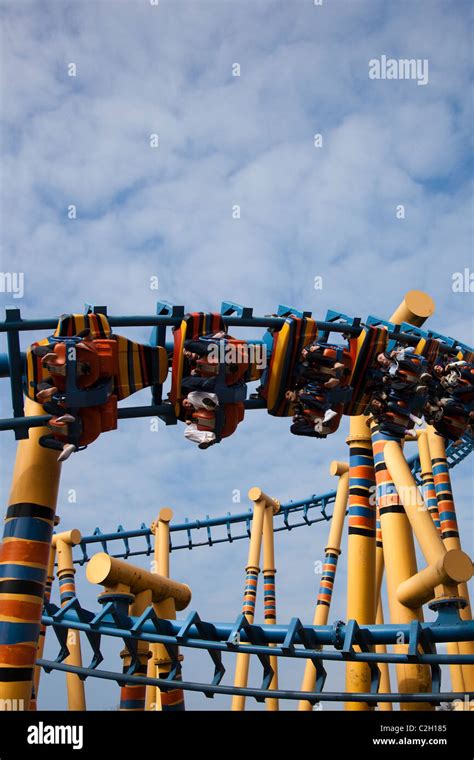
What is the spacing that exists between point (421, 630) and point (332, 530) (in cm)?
555

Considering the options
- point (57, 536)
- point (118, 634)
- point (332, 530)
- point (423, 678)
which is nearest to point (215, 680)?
point (118, 634)

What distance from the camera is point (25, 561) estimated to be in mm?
5047

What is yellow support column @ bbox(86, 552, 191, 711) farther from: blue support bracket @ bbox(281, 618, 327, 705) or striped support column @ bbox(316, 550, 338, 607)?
striped support column @ bbox(316, 550, 338, 607)

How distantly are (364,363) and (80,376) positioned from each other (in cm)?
222

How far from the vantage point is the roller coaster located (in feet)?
15.6

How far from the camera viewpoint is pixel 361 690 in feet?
21.8

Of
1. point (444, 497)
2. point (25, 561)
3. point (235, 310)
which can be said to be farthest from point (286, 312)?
point (444, 497)

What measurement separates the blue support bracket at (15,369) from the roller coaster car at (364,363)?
2.39 meters

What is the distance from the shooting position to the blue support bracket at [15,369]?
185 inches

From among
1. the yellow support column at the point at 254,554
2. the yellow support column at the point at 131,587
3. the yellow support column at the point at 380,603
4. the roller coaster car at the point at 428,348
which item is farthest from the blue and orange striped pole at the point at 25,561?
the yellow support column at the point at 254,554

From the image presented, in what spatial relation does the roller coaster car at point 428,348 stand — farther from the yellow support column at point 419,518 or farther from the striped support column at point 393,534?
the yellow support column at point 419,518

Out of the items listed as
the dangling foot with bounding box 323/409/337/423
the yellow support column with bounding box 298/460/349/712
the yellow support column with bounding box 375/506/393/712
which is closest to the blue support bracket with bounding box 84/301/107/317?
the dangling foot with bounding box 323/409/337/423

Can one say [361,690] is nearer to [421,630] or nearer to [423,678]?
[423,678]

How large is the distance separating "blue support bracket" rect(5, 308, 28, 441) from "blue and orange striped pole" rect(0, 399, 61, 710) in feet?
1.77
